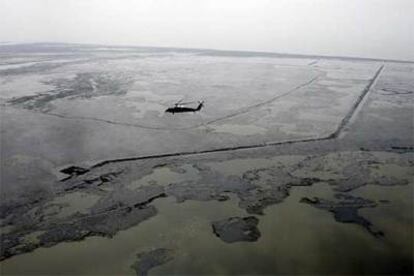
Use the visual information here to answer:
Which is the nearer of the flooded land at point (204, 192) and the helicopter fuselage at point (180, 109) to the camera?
the flooded land at point (204, 192)

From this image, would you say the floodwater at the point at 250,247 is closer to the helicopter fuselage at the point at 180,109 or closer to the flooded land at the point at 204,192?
the flooded land at the point at 204,192

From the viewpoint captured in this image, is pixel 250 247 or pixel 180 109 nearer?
pixel 250 247

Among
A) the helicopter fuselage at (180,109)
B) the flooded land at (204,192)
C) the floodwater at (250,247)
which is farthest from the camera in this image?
the helicopter fuselage at (180,109)

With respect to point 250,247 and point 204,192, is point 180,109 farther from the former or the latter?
point 250,247

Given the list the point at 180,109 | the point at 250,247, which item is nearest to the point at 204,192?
the point at 250,247

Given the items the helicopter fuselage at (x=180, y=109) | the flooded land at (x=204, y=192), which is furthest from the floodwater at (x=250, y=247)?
the helicopter fuselage at (x=180, y=109)

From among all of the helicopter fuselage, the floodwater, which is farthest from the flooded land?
the helicopter fuselage

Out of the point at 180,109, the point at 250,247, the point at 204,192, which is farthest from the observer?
the point at 180,109
